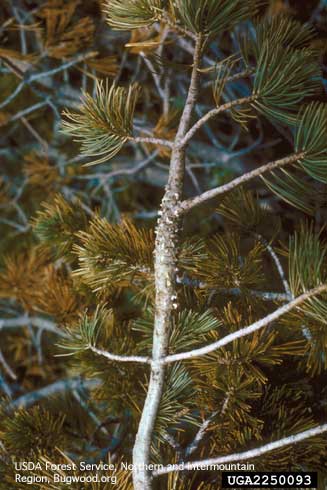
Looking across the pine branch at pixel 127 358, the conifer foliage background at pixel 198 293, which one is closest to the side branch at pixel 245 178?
the conifer foliage background at pixel 198 293

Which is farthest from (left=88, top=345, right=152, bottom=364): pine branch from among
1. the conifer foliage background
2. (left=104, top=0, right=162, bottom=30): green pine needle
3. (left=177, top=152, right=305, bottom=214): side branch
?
(left=104, top=0, right=162, bottom=30): green pine needle

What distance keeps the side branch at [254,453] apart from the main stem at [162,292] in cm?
2

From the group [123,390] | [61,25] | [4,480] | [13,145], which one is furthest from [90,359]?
[13,145]

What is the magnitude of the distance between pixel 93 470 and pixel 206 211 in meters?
0.60

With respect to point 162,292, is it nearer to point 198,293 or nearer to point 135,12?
point 198,293

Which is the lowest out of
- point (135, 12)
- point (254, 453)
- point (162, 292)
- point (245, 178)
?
point (254, 453)

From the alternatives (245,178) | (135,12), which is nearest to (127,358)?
(245,178)

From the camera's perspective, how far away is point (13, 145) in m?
1.37

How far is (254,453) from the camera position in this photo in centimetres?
44

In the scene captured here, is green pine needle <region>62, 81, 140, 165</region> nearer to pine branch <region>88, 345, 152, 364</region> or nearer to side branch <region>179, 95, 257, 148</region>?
side branch <region>179, 95, 257, 148</region>

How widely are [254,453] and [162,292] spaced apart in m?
0.16

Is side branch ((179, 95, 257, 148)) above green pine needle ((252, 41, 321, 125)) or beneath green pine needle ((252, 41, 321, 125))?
beneath

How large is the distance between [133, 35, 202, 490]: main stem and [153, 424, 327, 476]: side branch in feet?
0.07

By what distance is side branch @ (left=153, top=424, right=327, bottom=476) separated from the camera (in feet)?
1.38
